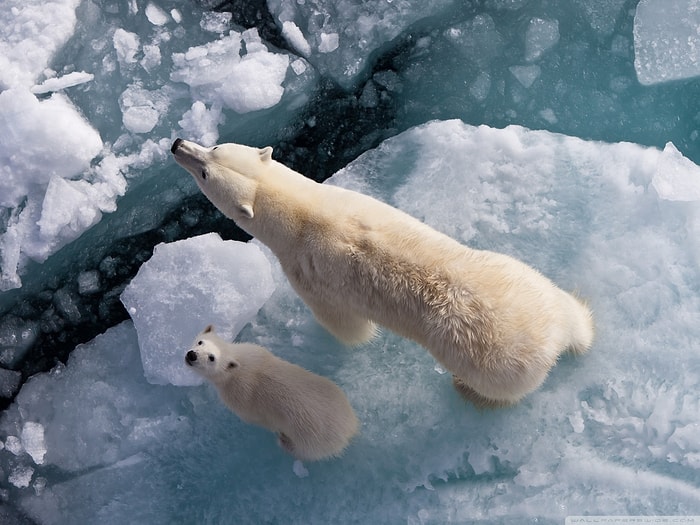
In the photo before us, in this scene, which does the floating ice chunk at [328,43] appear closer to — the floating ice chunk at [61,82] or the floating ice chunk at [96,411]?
the floating ice chunk at [61,82]

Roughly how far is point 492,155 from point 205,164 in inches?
55.5

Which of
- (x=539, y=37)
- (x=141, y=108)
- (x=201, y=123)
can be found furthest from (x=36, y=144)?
(x=539, y=37)

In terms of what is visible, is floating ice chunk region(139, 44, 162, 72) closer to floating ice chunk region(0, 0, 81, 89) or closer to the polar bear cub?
floating ice chunk region(0, 0, 81, 89)

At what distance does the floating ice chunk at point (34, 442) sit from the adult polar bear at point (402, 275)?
4.90 ft

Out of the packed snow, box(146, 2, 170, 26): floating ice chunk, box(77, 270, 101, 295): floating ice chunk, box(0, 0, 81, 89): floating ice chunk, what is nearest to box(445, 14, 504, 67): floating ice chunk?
the packed snow

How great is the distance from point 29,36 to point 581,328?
112 inches

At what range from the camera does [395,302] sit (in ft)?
9.16

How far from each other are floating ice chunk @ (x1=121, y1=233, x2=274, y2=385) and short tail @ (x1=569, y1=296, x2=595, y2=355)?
1.37 meters

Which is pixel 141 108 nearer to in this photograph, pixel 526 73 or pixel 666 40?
pixel 526 73

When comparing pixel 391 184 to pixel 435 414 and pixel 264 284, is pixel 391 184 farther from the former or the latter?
pixel 435 414

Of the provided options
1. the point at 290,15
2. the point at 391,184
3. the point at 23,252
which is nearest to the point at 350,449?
the point at 391,184

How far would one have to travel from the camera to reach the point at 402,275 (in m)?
2.74

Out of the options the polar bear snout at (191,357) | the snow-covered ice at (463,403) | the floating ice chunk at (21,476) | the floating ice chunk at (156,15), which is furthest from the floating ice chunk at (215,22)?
the floating ice chunk at (21,476)

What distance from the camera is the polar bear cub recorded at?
2.98m
